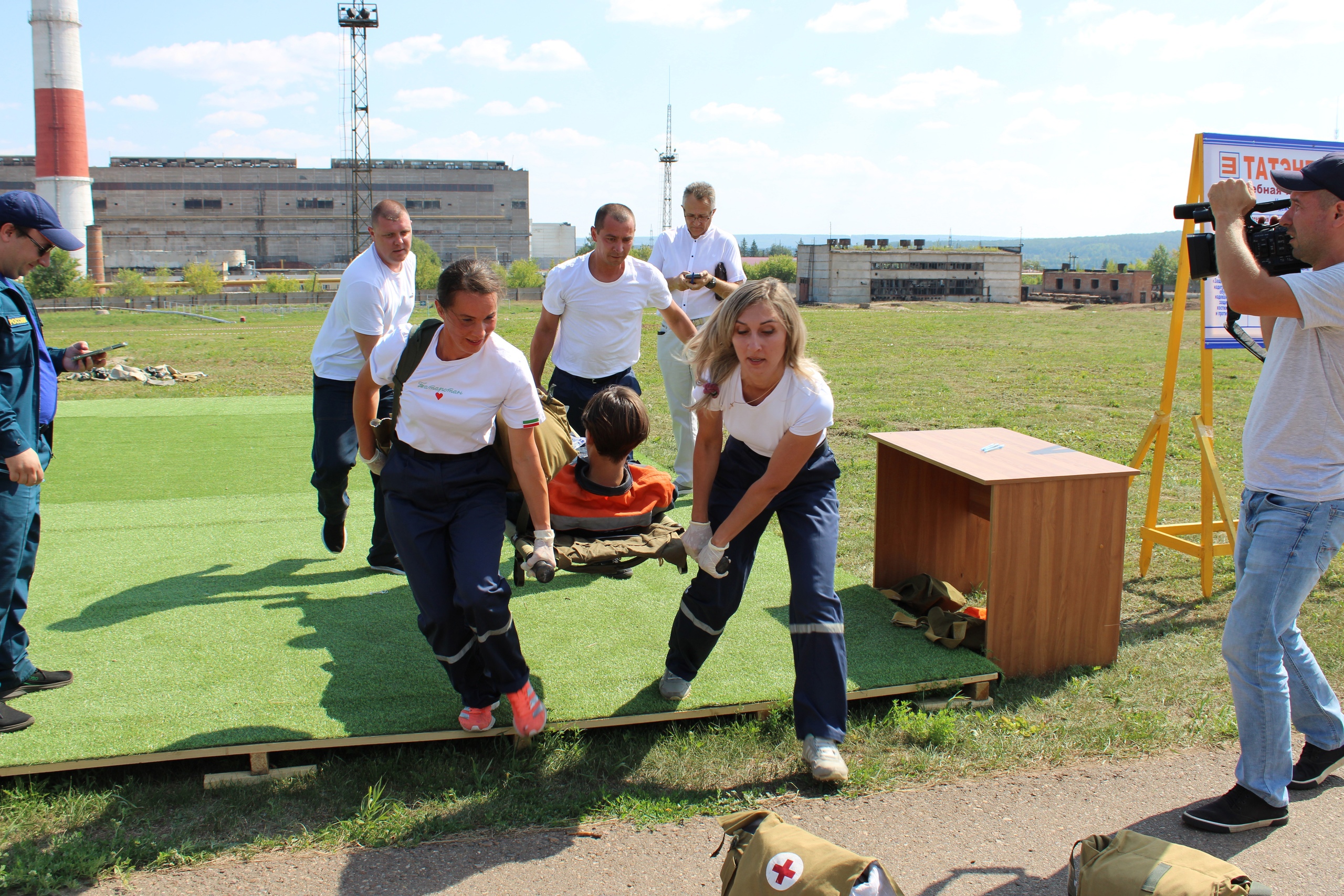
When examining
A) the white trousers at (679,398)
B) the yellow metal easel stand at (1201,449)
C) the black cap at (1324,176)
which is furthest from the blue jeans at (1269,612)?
the white trousers at (679,398)

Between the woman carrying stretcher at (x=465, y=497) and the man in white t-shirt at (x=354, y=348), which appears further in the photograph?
the man in white t-shirt at (x=354, y=348)

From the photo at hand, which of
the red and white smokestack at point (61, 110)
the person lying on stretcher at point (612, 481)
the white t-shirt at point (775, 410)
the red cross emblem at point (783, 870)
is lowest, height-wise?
the red cross emblem at point (783, 870)

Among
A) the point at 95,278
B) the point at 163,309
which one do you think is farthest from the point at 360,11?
the point at 95,278

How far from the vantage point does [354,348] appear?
5180mm

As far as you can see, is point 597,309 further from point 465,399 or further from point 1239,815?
point 1239,815

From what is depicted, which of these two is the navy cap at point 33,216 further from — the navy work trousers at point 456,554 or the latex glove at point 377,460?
the navy work trousers at point 456,554

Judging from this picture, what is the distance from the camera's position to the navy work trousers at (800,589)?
347cm

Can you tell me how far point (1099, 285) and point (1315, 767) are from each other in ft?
313

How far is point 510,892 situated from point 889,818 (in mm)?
1335

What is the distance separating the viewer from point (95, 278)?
71.2 m

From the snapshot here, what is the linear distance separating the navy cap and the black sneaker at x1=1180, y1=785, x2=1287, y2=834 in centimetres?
459

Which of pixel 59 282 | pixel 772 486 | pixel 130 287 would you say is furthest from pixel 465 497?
pixel 130 287

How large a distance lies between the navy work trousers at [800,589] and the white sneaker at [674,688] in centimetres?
3

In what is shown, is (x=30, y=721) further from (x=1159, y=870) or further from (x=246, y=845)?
(x=1159, y=870)
